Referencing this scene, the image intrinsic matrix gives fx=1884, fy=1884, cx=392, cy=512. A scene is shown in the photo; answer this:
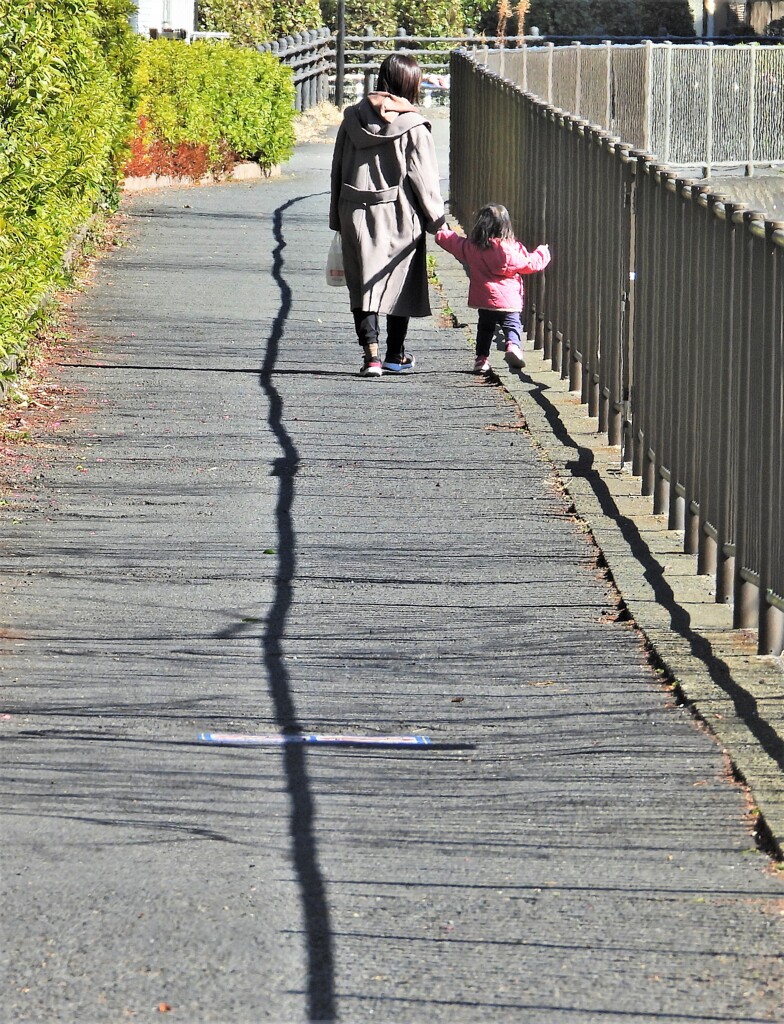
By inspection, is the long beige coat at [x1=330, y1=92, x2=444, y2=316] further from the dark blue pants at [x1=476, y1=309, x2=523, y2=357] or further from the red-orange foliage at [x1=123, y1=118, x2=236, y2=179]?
the red-orange foliage at [x1=123, y1=118, x2=236, y2=179]

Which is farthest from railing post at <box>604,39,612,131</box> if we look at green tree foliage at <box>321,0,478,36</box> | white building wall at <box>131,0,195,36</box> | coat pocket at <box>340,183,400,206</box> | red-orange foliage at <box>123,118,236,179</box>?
green tree foliage at <box>321,0,478,36</box>

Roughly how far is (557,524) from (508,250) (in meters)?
3.57

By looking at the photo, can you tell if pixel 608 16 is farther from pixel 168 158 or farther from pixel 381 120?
pixel 381 120

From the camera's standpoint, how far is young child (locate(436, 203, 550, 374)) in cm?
1075

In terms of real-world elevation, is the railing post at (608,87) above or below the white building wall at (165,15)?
below

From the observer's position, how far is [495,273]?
10.9m

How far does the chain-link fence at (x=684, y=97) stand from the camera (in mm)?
26344

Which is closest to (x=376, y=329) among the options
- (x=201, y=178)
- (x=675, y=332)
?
(x=675, y=332)

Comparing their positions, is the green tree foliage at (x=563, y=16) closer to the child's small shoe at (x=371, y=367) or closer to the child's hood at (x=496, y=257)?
the child's hood at (x=496, y=257)

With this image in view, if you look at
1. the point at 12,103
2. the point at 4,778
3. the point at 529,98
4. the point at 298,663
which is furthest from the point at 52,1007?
the point at 529,98

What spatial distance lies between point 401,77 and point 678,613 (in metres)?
5.22

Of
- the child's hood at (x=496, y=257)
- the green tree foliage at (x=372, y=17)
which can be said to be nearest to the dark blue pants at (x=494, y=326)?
the child's hood at (x=496, y=257)

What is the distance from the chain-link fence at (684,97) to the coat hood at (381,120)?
15571mm

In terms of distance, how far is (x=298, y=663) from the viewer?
583 cm
